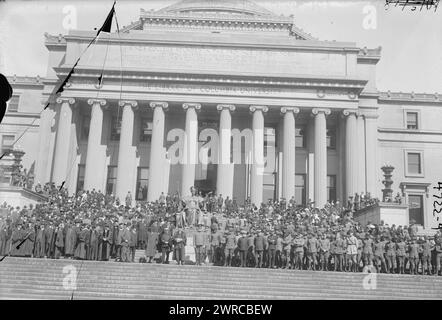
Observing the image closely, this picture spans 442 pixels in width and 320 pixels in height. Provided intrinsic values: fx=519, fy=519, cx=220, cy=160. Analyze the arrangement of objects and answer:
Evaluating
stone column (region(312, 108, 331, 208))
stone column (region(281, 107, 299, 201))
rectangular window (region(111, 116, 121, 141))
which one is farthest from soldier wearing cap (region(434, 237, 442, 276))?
rectangular window (region(111, 116, 121, 141))

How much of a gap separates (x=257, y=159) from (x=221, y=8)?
19.1 m

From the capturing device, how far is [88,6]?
1416 centimetres

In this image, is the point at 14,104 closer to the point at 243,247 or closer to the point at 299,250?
the point at 243,247

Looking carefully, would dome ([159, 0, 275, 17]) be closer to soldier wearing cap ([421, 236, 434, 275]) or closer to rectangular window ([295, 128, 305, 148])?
rectangular window ([295, 128, 305, 148])

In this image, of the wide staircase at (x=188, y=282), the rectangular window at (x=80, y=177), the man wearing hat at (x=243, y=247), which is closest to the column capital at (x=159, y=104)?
the rectangular window at (x=80, y=177)

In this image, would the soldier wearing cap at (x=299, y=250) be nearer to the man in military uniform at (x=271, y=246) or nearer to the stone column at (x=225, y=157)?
the man in military uniform at (x=271, y=246)

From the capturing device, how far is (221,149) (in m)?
41.0

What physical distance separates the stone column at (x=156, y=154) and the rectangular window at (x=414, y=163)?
22.1 metres

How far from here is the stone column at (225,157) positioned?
38.9 m

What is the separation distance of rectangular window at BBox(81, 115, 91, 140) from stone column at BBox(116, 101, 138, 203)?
4005 millimetres
